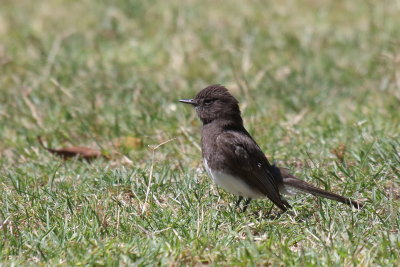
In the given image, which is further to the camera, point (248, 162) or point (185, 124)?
point (185, 124)

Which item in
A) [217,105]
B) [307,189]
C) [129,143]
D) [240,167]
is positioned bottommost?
[129,143]

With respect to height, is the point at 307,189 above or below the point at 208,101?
below

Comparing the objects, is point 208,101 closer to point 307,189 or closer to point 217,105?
point 217,105

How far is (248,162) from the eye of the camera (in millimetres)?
5809

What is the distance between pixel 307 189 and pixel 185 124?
7.77ft

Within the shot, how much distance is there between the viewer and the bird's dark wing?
5.68m

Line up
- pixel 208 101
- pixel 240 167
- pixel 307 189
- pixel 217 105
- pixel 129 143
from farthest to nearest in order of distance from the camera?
1. pixel 129 143
2. pixel 208 101
3. pixel 217 105
4. pixel 240 167
5. pixel 307 189

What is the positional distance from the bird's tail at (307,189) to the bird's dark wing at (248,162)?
0.08 meters

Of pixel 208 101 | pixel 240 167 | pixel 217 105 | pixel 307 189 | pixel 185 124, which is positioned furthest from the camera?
pixel 185 124

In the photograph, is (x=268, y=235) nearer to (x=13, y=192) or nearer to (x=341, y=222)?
(x=341, y=222)

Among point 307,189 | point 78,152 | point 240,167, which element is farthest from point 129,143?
point 307,189

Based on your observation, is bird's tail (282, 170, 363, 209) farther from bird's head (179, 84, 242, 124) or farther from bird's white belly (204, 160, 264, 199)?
bird's head (179, 84, 242, 124)

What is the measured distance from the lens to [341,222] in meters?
5.14

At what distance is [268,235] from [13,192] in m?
2.15
